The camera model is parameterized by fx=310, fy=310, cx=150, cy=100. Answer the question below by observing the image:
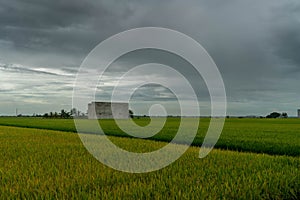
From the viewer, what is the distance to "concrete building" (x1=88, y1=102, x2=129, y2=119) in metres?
76.0

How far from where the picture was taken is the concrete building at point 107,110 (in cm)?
7604

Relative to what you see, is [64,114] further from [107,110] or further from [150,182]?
[150,182]

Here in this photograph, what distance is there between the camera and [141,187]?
14.0 ft

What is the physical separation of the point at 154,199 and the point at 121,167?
223 cm

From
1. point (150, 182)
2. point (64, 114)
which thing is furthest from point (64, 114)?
point (150, 182)

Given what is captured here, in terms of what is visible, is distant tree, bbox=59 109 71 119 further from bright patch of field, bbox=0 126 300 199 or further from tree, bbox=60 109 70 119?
bright patch of field, bbox=0 126 300 199

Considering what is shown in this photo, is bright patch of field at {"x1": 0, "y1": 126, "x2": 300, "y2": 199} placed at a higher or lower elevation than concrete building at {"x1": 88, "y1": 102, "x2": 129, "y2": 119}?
lower

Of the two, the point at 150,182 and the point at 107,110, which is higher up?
the point at 107,110

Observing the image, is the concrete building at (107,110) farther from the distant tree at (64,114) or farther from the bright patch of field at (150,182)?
the bright patch of field at (150,182)

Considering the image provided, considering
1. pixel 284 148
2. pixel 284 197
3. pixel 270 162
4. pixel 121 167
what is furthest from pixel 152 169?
pixel 284 148

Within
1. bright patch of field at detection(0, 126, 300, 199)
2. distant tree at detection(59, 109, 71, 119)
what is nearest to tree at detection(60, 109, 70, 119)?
distant tree at detection(59, 109, 71, 119)

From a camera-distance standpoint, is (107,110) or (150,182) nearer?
(150,182)

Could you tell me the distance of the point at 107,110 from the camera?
78812 millimetres

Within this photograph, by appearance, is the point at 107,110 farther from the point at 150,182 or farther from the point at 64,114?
the point at 150,182
